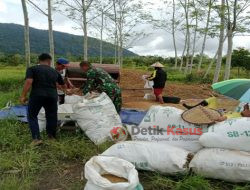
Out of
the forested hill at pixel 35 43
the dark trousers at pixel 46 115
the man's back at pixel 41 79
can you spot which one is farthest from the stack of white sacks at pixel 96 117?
the forested hill at pixel 35 43

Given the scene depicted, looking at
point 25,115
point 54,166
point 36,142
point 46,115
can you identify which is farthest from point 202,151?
point 25,115

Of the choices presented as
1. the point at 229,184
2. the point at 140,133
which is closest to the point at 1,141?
the point at 140,133

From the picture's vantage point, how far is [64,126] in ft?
15.7

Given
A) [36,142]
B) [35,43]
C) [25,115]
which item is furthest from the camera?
[35,43]

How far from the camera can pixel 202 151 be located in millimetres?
3125

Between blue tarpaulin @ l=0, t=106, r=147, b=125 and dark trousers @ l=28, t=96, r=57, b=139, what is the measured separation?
96 centimetres

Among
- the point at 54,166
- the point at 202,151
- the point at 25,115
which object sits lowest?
the point at 54,166

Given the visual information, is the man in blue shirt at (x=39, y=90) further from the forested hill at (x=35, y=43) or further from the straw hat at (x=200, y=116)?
the forested hill at (x=35, y=43)

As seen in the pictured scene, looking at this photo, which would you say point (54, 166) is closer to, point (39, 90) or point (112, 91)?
point (39, 90)

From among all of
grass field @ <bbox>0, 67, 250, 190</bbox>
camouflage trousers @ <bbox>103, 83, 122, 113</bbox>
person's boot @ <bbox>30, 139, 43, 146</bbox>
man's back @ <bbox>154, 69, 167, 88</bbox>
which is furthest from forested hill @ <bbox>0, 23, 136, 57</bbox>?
person's boot @ <bbox>30, 139, 43, 146</bbox>

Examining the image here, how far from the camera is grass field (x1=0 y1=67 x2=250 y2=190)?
2.97m

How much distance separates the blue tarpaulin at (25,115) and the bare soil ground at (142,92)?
1534 mm

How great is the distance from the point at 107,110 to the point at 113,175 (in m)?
1.82

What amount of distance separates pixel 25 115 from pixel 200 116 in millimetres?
3149
